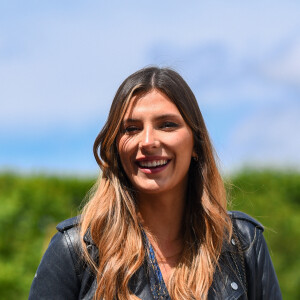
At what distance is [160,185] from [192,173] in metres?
0.33

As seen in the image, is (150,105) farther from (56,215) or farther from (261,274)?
(56,215)

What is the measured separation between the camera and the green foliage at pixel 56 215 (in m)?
9.66

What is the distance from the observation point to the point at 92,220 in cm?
356

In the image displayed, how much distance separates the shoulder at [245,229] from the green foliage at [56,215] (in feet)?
15.3

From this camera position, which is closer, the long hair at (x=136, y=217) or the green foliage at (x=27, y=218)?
the long hair at (x=136, y=217)

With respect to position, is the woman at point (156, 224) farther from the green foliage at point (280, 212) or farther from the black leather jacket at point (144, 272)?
the green foliage at point (280, 212)

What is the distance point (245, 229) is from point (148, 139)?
81 centimetres

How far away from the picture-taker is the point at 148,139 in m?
3.40

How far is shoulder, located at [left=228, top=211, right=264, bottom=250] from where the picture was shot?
3747mm

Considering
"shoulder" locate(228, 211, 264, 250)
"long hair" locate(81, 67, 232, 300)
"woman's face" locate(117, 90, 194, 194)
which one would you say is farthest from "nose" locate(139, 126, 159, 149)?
"shoulder" locate(228, 211, 264, 250)

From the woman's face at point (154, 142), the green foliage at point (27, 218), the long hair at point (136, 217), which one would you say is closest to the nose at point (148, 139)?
the woman's face at point (154, 142)

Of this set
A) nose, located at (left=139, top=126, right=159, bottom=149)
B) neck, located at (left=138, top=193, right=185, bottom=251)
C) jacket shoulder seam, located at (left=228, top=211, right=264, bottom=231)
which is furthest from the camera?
jacket shoulder seam, located at (left=228, top=211, right=264, bottom=231)

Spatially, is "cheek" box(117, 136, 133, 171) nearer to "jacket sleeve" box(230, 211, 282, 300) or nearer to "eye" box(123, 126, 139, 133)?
"eye" box(123, 126, 139, 133)

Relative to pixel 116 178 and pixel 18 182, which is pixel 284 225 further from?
pixel 116 178
